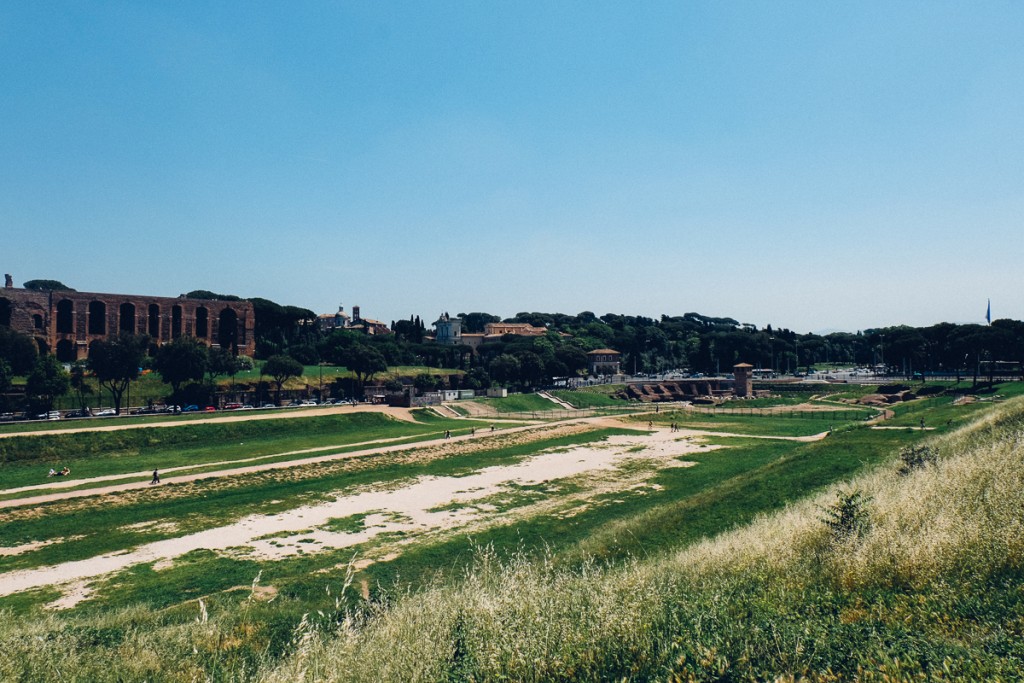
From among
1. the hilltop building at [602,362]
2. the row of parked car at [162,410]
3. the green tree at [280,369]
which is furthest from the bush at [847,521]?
the hilltop building at [602,362]

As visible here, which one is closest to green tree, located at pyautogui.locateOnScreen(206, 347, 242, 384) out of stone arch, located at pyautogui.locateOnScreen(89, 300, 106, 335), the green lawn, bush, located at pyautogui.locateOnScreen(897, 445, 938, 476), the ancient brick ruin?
the ancient brick ruin

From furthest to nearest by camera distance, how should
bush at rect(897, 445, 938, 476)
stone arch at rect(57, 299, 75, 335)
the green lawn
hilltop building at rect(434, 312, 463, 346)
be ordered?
1. hilltop building at rect(434, 312, 463, 346)
2. stone arch at rect(57, 299, 75, 335)
3. the green lawn
4. bush at rect(897, 445, 938, 476)

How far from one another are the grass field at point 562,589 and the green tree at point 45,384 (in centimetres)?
3174

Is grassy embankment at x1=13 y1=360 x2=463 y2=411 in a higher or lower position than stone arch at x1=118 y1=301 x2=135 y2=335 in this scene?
Answer: lower

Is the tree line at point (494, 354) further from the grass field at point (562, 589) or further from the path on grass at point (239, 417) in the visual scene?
the grass field at point (562, 589)

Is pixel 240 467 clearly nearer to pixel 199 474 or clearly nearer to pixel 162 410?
pixel 199 474

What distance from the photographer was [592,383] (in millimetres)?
103125

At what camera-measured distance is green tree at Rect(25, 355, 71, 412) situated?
52125 millimetres

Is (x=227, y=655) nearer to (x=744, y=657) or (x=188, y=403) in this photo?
(x=744, y=657)

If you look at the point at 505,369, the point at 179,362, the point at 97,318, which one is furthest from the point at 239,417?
the point at 97,318

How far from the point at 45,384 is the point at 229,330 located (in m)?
54.2

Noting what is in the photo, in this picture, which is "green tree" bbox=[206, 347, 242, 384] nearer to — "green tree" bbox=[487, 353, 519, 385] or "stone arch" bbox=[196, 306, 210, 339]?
"stone arch" bbox=[196, 306, 210, 339]

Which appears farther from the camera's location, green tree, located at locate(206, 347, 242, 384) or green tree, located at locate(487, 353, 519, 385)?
green tree, located at locate(487, 353, 519, 385)

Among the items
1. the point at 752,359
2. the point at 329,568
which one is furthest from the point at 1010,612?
the point at 752,359
